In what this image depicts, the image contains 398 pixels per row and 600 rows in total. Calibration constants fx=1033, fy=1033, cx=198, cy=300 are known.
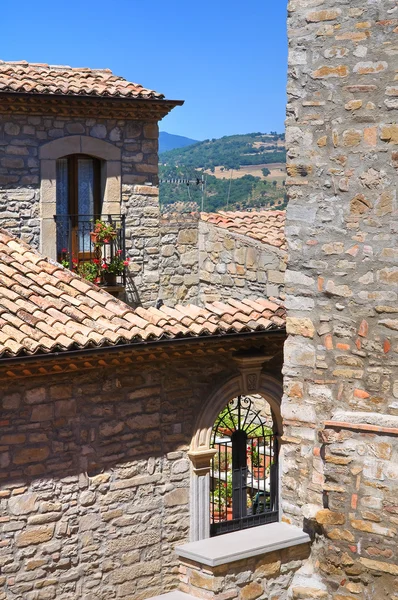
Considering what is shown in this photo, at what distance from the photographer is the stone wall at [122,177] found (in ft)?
42.8

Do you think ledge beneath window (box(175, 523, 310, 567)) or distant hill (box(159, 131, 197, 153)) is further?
distant hill (box(159, 131, 197, 153))

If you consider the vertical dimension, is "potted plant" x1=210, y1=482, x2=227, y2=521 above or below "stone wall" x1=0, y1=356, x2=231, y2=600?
below

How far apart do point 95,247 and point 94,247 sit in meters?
0.16

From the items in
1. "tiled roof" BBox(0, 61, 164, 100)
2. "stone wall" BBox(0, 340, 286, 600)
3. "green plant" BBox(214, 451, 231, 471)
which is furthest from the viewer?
"tiled roof" BBox(0, 61, 164, 100)

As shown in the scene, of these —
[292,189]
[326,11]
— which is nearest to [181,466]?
[292,189]

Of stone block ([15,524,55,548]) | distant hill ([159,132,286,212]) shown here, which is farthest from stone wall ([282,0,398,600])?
distant hill ([159,132,286,212])

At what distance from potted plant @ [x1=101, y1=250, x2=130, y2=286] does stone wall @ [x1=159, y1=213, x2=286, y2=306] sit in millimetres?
786

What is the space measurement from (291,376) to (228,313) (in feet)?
11.2

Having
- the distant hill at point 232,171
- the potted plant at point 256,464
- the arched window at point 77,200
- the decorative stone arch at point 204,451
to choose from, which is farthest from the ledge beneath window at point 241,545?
the distant hill at point 232,171

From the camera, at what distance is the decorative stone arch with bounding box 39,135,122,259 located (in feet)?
43.6

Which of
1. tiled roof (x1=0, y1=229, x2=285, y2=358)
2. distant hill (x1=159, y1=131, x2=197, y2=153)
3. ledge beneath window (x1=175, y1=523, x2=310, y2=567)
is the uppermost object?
distant hill (x1=159, y1=131, x2=197, y2=153)

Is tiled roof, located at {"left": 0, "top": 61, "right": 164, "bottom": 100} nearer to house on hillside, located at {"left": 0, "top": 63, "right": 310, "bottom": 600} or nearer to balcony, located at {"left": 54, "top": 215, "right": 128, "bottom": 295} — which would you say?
house on hillside, located at {"left": 0, "top": 63, "right": 310, "bottom": 600}

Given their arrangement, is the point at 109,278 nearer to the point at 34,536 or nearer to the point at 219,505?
the point at 219,505

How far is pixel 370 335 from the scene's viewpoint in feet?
21.9
